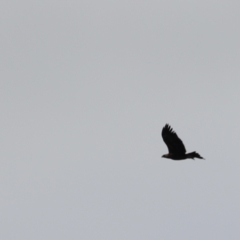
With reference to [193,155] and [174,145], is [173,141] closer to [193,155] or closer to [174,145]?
[174,145]

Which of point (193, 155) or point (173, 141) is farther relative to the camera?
point (173, 141)

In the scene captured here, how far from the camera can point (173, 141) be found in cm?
4050

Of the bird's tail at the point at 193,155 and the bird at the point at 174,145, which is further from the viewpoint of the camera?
the bird at the point at 174,145

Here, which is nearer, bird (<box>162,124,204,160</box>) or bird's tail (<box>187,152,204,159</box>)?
bird's tail (<box>187,152,204,159</box>)

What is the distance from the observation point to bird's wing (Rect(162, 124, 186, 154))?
132 feet

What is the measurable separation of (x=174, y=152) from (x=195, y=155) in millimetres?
1691

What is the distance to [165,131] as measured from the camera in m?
40.8

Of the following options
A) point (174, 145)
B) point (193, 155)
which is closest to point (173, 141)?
point (174, 145)

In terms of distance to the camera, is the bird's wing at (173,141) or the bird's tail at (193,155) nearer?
the bird's tail at (193,155)

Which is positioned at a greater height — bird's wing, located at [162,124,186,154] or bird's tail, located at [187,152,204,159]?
bird's wing, located at [162,124,186,154]

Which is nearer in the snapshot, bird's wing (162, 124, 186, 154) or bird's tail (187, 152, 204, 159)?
bird's tail (187, 152, 204, 159)

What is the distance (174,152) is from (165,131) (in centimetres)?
114

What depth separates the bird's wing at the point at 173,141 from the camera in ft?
132

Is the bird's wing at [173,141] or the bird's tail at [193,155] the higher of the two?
the bird's wing at [173,141]
